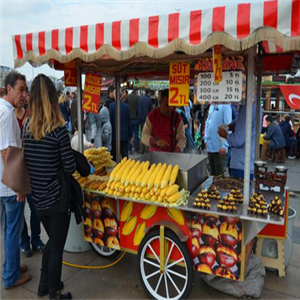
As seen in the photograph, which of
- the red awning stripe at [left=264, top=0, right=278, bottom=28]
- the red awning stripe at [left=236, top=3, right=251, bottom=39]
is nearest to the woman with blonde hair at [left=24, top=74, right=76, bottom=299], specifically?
the red awning stripe at [left=236, top=3, right=251, bottom=39]

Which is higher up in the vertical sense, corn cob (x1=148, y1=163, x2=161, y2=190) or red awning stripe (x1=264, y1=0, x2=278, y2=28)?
red awning stripe (x1=264, y1=0, x2=278, y2=28)

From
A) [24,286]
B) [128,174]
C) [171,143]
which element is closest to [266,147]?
[171,143]

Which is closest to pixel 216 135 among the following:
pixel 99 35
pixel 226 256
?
pixel 226 256

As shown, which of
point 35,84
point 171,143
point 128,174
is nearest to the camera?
point 35,84

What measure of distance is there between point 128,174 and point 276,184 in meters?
1.57

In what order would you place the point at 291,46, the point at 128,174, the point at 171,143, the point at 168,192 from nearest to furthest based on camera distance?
the point at 291,46
the point at 168,192
the point at 128,174
the point at 171,143

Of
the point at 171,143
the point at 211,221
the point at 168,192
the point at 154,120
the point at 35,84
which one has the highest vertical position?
the point at 35,84

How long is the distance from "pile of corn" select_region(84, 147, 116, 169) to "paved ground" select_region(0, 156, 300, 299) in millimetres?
1198

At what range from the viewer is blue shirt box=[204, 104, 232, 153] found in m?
5.60

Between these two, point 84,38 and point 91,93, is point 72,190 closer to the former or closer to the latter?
point 84,38

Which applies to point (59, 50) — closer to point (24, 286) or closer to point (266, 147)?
point (24, 286)

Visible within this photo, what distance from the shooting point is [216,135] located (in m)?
5.77

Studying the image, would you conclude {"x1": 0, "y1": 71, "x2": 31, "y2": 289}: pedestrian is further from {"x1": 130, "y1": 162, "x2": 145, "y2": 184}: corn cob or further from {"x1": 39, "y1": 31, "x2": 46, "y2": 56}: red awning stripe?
{"x1": 130, "y1": 162, "x2": 145, "y2": 184}: corn cob

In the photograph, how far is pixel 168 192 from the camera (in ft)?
8.93
